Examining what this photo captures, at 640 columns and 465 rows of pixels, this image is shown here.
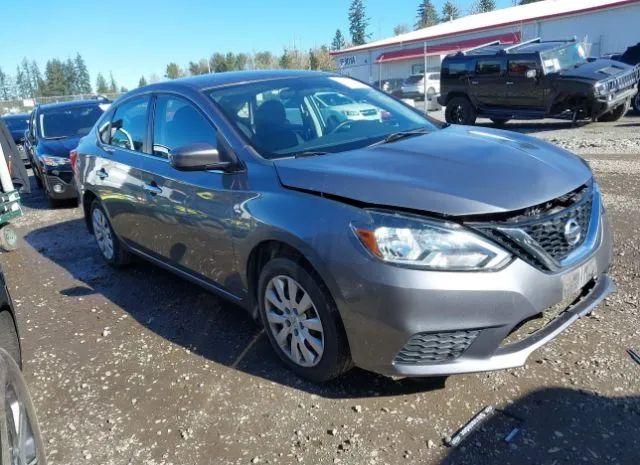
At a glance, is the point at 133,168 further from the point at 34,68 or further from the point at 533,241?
the point at 34,68

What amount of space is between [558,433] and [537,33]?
31.9 m

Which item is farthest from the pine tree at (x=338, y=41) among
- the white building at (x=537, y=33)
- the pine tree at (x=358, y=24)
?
the white building at (x=537, y=33)

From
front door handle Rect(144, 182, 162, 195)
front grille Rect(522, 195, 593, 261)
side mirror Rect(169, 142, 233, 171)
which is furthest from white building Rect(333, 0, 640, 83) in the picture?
front grille Rect(522, 195, 593, 261)

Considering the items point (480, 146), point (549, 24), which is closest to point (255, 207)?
point (480, 146)

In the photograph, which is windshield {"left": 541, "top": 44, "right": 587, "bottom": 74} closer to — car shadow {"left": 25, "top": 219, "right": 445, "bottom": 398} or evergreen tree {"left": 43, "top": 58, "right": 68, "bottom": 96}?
car shadow {"left": 25, "top": 219, "right": 445, "bottom": 398}

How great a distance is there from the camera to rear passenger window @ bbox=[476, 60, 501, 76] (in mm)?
14023

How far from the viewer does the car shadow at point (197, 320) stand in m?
3.06

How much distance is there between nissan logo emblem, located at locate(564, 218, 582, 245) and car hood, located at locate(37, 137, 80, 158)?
26.3 feet

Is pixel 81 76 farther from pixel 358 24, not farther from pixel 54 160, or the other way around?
pixel 54 160

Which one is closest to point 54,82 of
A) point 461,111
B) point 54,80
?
point 54,80

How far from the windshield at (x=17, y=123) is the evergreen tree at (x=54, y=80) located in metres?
84.1

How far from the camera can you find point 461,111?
15352 mm

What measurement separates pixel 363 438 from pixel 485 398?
2.26ft

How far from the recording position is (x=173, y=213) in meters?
3.80
